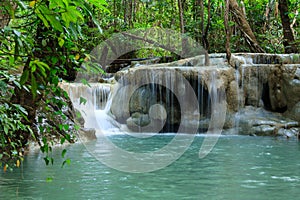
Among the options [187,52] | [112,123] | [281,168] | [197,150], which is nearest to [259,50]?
[187,52]

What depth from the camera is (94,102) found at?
12828 millimetres

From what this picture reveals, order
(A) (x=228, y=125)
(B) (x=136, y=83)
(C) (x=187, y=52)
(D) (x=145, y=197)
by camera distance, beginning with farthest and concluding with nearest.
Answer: (C) (x=187, y=52) < (B) (x=136, y=83) < (A) (x=228, y=125) < (D) (x=145, y=197)

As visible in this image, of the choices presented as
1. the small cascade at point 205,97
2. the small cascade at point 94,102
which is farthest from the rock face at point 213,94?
the small cascade at point 94,102

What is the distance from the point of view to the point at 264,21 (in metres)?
18.2

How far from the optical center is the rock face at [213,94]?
11.2m

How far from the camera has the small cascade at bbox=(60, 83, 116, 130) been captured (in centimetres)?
1190

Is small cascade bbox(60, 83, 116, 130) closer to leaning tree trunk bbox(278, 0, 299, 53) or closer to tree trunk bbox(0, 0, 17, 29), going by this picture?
leaning tree trunk bbox(278, 0, 299, 53)

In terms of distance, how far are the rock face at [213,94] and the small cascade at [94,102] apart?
432 millimetres

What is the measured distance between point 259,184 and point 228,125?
6659 millimetres

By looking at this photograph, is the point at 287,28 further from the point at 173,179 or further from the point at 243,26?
the point at 173,179

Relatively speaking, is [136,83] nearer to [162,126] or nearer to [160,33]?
[162,126]

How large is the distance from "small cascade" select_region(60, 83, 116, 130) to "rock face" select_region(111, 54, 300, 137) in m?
0.43

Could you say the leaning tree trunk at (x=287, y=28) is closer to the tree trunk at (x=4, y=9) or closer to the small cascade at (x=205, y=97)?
the small cascade at (x=205, y=97)

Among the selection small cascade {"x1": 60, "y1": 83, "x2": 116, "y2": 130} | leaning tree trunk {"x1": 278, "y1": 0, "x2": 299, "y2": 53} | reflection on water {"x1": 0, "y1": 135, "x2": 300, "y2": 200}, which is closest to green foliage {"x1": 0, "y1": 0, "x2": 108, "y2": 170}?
reflection on water {"x1": 0, "y1": 135, "x2": 300, "y2": 200}
